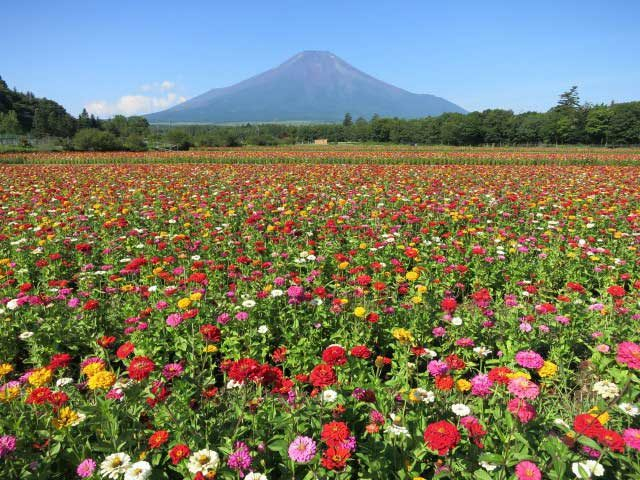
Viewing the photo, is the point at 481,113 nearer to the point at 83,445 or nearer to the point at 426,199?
the point at 426,199

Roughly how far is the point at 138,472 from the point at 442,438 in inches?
59.2

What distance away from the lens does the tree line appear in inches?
2815

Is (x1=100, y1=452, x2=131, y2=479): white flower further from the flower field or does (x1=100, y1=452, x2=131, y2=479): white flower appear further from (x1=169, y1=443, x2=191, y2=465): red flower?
(x1=169, y1=443, x2=191, y2=465): red flower

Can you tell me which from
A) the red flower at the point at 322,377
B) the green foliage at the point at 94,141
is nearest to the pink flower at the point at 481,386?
the red flower at the point at 322,377

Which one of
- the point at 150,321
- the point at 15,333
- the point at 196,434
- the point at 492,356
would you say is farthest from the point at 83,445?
the point at 492,356

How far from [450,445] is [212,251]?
502 cm

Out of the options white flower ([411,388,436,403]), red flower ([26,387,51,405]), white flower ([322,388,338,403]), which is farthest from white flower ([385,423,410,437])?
red flower ([26,387,51,405])

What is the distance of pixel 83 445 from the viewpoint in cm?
236

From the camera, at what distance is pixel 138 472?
1.85m

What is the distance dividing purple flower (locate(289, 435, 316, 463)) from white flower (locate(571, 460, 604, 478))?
4.22ft

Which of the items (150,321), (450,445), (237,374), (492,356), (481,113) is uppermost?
(481,113)

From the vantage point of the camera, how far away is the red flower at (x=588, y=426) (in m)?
1.81

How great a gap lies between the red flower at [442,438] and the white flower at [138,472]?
4.58 feet

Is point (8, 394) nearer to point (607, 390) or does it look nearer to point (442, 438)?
point (442, 438)
